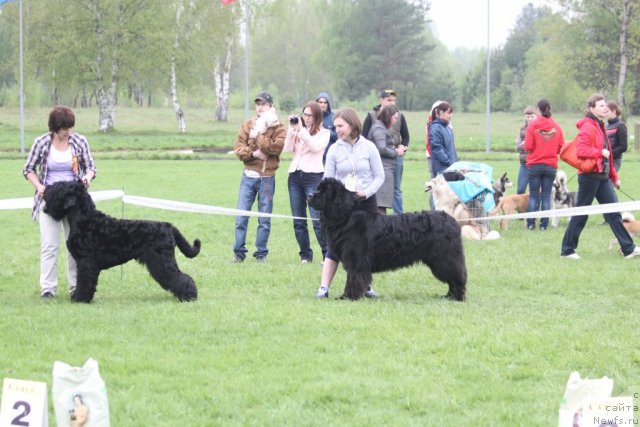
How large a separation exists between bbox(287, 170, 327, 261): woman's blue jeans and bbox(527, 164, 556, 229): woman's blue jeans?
4221 millimetres

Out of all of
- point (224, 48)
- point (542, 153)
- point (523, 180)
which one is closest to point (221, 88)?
point (224, 48)

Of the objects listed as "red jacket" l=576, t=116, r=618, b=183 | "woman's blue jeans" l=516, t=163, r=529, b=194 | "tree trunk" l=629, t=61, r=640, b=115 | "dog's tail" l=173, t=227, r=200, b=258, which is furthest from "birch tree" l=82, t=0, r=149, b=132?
"dog's tail" l=173, t=227, r=200, b=258

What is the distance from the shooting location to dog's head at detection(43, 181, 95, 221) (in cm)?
766

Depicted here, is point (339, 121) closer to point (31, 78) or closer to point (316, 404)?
point (316, 404)

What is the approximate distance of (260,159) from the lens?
33.4 ft

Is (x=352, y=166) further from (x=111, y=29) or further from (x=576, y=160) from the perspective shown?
(x=111, y=29)

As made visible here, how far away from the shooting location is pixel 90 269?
7707 millimetres

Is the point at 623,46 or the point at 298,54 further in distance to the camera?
the point at 298,54

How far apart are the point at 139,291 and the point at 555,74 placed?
48.7 meters

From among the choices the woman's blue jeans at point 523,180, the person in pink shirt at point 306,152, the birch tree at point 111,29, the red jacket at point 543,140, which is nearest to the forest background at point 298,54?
the birch tree at point 111,29

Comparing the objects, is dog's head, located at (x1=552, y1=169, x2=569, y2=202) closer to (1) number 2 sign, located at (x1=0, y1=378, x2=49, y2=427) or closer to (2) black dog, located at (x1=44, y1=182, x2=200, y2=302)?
(2) black dog, located at (x1=44, y1=182, x2=200, y2=302)

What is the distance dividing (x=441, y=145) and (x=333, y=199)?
5.18 m

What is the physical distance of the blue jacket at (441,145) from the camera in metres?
12.5

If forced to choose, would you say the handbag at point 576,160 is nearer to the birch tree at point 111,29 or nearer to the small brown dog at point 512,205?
the small brown dog at point 512,205
